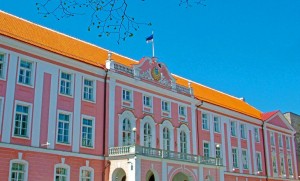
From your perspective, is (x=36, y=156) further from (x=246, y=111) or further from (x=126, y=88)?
(x=246, y=111)

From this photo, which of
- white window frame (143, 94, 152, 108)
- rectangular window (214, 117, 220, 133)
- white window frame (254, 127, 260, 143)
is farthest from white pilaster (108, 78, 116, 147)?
white window frame (254, 127, 260, 143)

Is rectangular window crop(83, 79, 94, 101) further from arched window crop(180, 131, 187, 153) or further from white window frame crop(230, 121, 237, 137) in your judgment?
white window frame crop(230, 121, 237, 137)

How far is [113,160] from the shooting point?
26.5 meters

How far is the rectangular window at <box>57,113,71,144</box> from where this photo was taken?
24594 millimetres

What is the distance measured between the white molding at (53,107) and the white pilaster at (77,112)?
1411mm

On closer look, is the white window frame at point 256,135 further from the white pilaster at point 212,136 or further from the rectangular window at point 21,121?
the rectangular window at point 21,121

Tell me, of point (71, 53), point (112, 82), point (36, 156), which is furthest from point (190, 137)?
point (36, 156)

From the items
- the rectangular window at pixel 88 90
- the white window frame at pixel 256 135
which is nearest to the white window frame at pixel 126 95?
the rectangular window at pixel 88 90

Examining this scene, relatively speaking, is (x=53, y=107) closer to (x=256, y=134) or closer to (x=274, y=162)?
(x=256, y=134)

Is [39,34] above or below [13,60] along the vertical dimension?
above

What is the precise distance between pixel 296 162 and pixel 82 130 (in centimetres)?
3142

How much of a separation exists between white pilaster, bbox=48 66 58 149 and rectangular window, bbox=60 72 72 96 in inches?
20.9

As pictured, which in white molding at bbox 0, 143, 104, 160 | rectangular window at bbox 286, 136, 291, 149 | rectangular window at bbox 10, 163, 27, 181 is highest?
rectangular window at bbox 286, 136, 291, 149

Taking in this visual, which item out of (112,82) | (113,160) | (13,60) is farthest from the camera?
(112,82)
